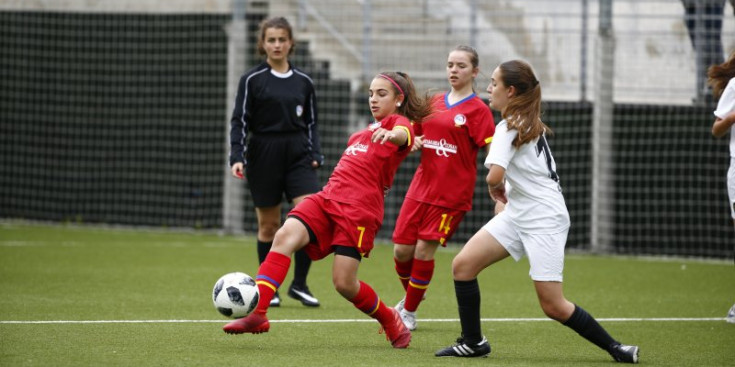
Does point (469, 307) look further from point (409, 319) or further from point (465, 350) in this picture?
point (409, 319)

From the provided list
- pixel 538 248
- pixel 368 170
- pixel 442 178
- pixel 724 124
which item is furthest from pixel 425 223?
pixel 724 124

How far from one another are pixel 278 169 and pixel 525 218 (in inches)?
112

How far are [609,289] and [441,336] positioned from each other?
3.12 meters

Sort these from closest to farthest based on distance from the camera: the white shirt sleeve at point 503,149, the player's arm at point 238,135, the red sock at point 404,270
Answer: the white shirt sleeve at point 503,149 → the red sock at point 404,270 → the player's arm at point 238,135

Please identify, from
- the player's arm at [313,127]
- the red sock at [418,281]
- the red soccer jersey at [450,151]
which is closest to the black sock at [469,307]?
the red sock at [418,281]

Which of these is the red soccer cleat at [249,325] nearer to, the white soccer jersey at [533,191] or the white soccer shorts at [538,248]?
the white soccer shorts at [538,248]

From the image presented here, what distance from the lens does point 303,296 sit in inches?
299

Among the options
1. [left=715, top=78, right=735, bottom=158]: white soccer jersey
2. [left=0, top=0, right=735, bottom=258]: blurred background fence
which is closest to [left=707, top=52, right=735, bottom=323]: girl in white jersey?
[left=715, top=78, right=735, bottom=158]: white soccer jersey

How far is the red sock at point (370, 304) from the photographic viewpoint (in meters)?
5.59

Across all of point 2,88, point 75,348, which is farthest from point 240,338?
point 2,88

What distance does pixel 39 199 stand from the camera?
14031 millimetres

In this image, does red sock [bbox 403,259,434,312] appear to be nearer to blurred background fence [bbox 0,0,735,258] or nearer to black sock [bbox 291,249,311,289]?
black sock [bbox 291,249,311,289]

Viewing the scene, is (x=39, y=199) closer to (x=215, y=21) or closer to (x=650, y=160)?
(x=215, y=21)

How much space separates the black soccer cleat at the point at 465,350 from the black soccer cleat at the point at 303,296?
7.26 feet
